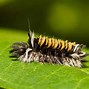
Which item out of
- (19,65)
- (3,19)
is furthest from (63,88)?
(3,19)

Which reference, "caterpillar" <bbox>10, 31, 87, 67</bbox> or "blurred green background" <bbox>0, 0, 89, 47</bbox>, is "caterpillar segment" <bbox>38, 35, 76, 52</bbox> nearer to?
"caterpillar" <bbox>10, 31, 87, 67</bbox>

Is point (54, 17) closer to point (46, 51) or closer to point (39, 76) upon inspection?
point (46, 51)

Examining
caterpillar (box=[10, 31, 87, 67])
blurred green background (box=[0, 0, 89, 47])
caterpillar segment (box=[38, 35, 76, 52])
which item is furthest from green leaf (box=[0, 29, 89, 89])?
blurred green background (box=[0, 0, 89, 47])

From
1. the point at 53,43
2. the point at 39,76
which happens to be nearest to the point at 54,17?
the point at 53,43

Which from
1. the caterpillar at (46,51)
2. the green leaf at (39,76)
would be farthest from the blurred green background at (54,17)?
the green leaf at (39,76)

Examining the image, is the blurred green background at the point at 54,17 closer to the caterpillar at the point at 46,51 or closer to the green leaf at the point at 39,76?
the caterpillar at the point at 46,51

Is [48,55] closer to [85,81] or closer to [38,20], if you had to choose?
[85,81]
